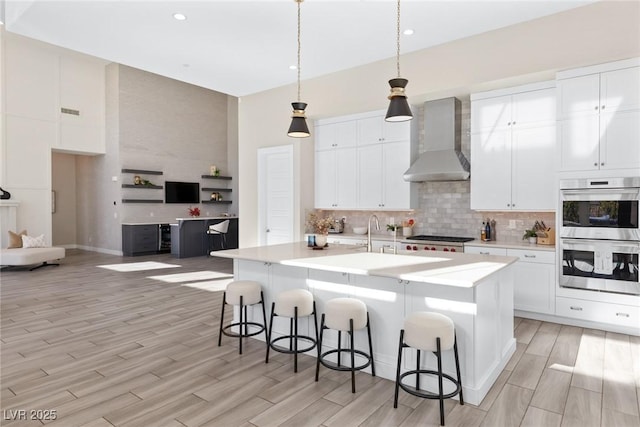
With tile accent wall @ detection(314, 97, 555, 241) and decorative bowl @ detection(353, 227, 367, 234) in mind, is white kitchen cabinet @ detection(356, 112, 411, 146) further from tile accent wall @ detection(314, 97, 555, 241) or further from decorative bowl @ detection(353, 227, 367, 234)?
decorative bowl @ detection(353, 227, 367, 234)

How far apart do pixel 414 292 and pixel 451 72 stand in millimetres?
3181

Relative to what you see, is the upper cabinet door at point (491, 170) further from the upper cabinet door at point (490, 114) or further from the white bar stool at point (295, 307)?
Result: the white bar stool at point (295, 307)

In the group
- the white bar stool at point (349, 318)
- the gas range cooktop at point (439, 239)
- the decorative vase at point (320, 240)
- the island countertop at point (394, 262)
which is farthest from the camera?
the gas range cooktop at point (439, 239)

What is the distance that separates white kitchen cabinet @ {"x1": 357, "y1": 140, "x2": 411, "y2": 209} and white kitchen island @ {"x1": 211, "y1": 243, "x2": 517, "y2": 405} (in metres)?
2.16

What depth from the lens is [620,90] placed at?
3787 mm

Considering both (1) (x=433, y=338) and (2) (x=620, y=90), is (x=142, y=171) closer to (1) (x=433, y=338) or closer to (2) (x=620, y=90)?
(1) (x=433, y=338)

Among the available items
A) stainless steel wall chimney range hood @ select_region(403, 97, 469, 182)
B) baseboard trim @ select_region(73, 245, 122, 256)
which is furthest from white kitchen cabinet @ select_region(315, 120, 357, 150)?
baseboard trim @ select_region(73, 245, 122, 256)

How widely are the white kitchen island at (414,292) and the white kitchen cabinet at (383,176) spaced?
216 cm

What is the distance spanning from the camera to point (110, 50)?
4.93 m

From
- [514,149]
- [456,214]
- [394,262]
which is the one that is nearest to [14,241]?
[394,262]

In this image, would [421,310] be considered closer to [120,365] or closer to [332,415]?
[332,415]

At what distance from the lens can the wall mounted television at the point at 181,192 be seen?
36.3 feet

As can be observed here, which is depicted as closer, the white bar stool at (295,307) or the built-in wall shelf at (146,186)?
the white bar stool at (295,307)

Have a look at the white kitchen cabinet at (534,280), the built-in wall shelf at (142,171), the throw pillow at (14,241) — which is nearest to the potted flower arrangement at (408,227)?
the white kitchen cabinet at (534,280)
